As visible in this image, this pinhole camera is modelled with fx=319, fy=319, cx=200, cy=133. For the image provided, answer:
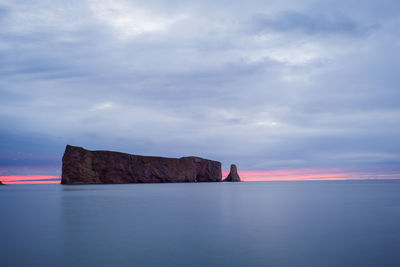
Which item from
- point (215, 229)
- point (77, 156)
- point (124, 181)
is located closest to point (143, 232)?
point (215, 229)

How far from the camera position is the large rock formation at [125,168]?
6588 centimetres

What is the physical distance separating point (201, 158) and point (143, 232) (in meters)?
88.7

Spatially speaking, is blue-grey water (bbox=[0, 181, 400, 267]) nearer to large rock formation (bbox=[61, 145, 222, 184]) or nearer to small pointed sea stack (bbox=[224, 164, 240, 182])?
large rock formation (bbox=[61, 145, 222, 184])

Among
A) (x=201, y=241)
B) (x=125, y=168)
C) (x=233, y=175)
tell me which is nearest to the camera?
(x=201, y=241)

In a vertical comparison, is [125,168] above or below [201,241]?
above

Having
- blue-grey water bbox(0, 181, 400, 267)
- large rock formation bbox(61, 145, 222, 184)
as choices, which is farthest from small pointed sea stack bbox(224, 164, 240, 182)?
blue-grey water bbox(0, 181, 400, 267)

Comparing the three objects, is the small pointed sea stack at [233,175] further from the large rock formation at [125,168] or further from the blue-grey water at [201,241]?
the blue-grey water at [201,241]

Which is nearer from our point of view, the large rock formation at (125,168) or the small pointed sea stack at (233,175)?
the large rock formation at (125,168)

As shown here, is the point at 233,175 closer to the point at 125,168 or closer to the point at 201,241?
the point at 125,168

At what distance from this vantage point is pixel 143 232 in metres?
10.2

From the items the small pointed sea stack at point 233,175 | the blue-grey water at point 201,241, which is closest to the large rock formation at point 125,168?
the small pointed sea stack at point 233,175

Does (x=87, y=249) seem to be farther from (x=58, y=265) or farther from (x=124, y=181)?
(x=124, y=181)

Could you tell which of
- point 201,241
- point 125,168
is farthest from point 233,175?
point 201,241

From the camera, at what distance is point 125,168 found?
3019 inches
